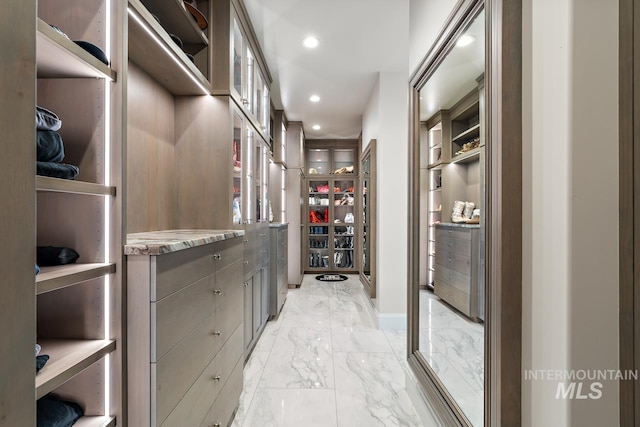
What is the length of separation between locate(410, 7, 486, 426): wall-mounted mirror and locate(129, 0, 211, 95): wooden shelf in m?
1.36

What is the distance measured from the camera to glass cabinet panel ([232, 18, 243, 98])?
2164mm

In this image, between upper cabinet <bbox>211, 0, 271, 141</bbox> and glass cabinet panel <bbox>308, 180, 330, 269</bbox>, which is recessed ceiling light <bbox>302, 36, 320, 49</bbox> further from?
glass cabinet panel <bbox>308, 180, 330, 269</bbox>

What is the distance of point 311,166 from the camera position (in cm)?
673

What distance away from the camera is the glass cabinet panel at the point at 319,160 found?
6.71m

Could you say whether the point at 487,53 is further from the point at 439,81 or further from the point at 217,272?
the point at 217,272

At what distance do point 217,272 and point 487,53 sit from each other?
1516 millimetres

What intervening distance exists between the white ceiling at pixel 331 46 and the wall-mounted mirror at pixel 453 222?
3.12 feet

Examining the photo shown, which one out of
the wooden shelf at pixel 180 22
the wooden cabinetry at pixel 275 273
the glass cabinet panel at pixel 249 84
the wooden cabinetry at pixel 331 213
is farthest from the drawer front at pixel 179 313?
the wooden cabinetry at pixel 331 213

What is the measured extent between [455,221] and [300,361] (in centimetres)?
178

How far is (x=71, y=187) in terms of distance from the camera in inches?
33.0

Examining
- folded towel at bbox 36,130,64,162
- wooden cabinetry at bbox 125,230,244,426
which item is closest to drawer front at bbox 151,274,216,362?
wooden cabinetry at bbox 125,230,244,426

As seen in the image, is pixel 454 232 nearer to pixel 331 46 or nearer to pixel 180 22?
pixel 180 22

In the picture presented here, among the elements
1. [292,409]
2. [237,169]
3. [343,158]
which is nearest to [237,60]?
[237,169]

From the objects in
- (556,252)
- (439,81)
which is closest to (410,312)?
(556,252)
